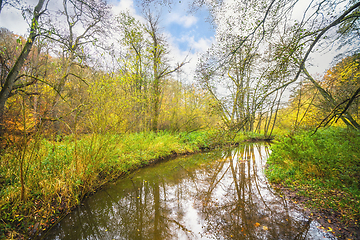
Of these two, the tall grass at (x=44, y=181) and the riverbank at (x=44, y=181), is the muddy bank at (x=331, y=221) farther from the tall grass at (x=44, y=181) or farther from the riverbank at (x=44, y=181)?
the tall grass at (x=44, y=181)

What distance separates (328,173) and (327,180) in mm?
357

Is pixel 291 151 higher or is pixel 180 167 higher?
pixel 291 151

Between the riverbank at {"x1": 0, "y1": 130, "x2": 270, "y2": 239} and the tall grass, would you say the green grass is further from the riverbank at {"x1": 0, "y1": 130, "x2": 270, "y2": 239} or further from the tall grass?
the tall grass

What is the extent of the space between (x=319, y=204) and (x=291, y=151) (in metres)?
2.12

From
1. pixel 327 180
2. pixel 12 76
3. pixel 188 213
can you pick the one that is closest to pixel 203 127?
pixel 188 213

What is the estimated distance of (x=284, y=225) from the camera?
295 cm

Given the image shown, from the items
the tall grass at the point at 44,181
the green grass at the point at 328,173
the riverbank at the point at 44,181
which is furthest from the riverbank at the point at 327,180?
the tall grass at the point at 44,181

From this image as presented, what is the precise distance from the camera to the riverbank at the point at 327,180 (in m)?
2.84

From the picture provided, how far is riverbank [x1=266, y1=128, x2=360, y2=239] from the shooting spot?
2841 millimetres

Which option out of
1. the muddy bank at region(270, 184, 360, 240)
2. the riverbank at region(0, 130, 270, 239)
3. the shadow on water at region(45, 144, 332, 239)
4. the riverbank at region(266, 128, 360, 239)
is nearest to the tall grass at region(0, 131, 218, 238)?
the riverbank at region(0, 130, 270, 239)

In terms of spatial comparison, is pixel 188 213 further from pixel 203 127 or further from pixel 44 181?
pixel 44 181

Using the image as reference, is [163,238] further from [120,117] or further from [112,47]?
[112,47]

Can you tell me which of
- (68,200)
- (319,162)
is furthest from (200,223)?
(319,162)

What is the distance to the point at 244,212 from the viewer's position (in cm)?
346
